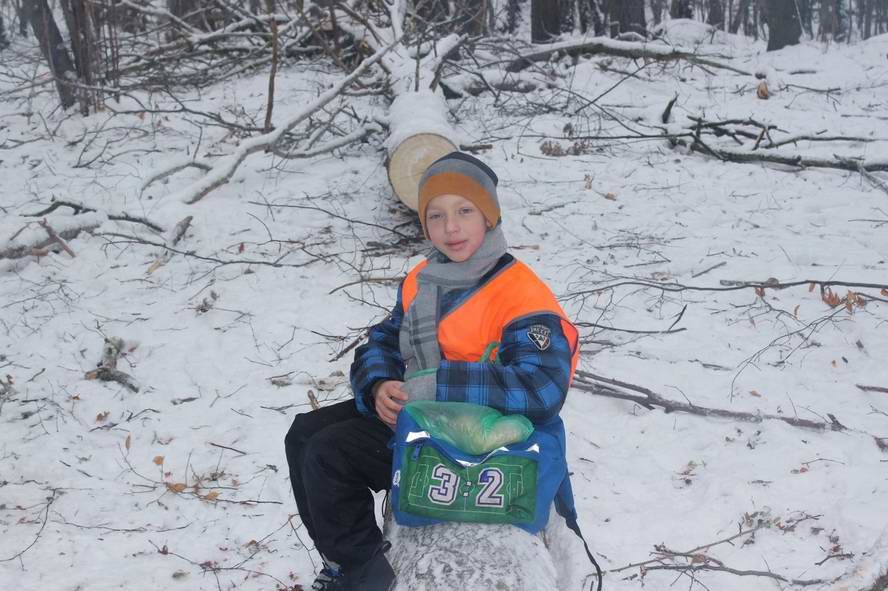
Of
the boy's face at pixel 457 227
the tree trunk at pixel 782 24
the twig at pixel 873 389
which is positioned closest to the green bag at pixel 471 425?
the boy's face at pixel 457 227

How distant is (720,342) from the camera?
4.02 metres

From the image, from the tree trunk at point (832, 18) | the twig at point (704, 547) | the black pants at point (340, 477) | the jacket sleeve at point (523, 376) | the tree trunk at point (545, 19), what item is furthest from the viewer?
the tree trunk at point (832, 18)

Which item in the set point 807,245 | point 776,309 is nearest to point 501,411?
point 776,309

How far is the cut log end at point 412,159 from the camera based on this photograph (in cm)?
526

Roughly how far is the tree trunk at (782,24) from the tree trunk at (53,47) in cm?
1041

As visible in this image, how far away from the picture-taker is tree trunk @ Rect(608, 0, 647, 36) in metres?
12.5

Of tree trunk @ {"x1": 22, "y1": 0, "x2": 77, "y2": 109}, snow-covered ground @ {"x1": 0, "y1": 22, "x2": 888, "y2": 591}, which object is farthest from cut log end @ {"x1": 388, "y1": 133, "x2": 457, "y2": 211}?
tree trunk @ {"x1": 22, "y1": 0, "x2": 77, "y2": 109}

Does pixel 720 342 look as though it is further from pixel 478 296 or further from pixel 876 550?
pixel 478 296

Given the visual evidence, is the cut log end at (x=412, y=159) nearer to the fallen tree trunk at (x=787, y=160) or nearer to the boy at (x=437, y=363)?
the fallen tree trunk at (x=787, y=160)

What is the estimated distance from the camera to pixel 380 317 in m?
4.45

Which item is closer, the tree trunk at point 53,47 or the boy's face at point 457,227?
the boy's face at point 457,227

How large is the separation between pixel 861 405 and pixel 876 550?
140cm

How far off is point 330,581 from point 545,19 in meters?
11.2

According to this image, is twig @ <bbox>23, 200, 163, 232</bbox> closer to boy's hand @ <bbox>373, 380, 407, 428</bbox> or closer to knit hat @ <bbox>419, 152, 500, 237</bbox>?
knit hat @ <bbox>419, 152, 500, 237</bbox>
